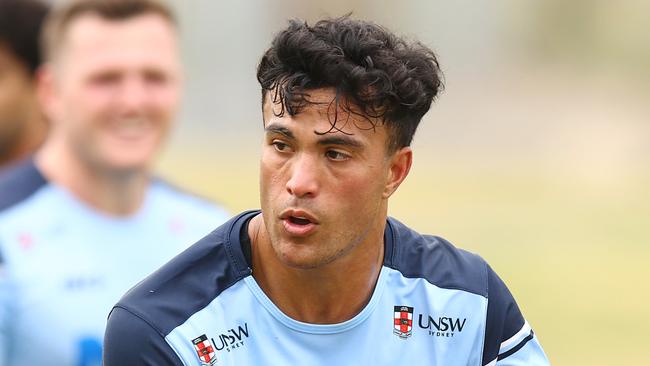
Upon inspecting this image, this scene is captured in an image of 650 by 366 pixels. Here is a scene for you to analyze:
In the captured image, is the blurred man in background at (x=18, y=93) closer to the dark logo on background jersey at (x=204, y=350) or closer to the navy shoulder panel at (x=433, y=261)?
the navy shoulder panel at (x=433, y=261)

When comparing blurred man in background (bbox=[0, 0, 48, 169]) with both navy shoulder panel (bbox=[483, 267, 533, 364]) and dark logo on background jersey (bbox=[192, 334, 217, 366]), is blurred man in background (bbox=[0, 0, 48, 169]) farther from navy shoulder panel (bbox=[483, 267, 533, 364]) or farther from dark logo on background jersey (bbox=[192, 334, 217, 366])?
navy shoulder panel (bbox=[483, 267, 533, 364])

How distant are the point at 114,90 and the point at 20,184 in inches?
25.6

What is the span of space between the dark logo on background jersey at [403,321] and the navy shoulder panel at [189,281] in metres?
0.48

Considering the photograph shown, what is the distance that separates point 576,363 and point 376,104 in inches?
311

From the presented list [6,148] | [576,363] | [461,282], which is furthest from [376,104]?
[576,363]

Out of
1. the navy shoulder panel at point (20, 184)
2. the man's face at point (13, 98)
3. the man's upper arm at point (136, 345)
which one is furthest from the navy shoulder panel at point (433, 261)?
the man's face at point (13, 98)

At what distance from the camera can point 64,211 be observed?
6.61m

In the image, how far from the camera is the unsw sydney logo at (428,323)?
4.19m

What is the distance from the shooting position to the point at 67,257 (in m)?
6.48

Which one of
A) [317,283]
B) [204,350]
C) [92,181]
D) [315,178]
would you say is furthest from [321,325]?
[92,181]

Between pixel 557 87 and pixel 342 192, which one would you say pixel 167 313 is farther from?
pixel 557 87

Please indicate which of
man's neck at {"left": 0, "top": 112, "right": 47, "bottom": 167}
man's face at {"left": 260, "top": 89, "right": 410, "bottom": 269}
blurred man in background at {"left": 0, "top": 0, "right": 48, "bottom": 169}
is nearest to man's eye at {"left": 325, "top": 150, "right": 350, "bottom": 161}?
man's face at {"left": 260, "top": 89, "right": 410, "bottom": 269}

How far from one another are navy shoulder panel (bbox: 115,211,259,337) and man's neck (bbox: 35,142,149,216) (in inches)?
102

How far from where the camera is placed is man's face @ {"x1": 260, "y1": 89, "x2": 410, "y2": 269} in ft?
12.7
